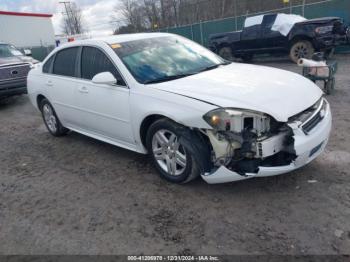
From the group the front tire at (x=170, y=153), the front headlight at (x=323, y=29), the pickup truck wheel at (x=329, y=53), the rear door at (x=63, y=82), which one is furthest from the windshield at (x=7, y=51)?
the pickup truck wheel at (x=329, y=53)

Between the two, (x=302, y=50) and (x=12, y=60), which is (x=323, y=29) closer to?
(x=302, y=50)

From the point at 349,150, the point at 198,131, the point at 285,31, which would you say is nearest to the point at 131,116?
the point at 198,131

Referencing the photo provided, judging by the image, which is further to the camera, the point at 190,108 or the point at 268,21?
the point at 268,21

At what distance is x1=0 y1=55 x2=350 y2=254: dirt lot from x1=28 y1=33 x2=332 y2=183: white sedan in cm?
33

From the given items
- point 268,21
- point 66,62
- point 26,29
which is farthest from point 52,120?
point 26,29

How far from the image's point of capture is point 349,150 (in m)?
4.46

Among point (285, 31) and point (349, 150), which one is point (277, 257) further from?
point (285, 31)

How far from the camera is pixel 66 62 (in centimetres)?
546

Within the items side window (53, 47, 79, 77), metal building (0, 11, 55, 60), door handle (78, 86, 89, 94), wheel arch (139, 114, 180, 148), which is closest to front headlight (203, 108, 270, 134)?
wheel arch (139, 114, 180, 148)

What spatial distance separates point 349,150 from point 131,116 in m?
2.81

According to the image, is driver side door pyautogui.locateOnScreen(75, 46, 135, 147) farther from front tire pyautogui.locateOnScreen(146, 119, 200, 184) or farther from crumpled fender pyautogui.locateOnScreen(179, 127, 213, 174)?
crumpled fender pyautogui.locateOnScreen(179, 127, 213, 174)

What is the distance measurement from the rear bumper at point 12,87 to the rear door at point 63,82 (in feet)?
14.6

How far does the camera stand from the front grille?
9.75 metres

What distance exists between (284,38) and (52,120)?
918 cm
